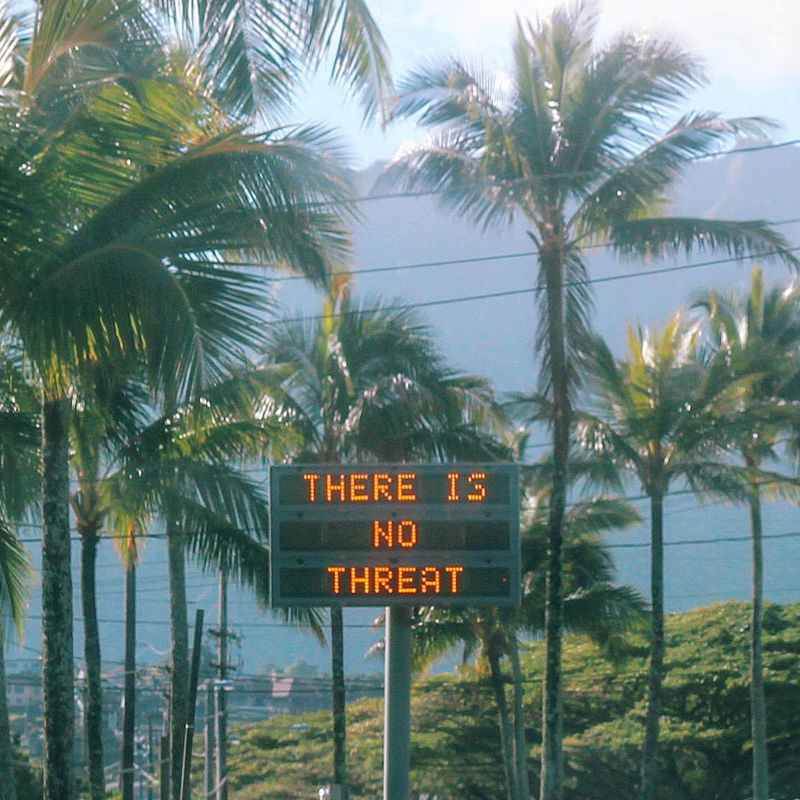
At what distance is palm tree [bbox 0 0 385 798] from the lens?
8383 millimetres

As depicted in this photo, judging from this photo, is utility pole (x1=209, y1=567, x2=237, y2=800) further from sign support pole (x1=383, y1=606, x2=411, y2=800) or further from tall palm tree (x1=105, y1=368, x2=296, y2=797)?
sign support pole (x1=383, y1=606, x2=411, y2=800)

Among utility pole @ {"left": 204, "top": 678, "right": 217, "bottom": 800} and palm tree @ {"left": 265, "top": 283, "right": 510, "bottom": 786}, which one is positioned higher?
palm tree @ {"left": 265, "top": 283, "right": 510, "bottom": 786}

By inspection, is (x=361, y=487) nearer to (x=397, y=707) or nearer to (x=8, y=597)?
(x=397, y=707)

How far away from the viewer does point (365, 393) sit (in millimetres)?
21062

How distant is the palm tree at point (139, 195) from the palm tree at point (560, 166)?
906 centimetres

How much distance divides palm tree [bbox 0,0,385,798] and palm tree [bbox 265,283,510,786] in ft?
37.5

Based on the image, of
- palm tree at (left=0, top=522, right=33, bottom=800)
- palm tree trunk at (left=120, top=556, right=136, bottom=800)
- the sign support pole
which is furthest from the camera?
palm tree trunk at (left=120, top=556, right=136, bottom=800)

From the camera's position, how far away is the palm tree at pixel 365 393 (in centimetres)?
2114

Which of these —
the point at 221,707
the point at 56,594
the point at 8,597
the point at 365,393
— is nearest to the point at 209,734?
the point at 221,707

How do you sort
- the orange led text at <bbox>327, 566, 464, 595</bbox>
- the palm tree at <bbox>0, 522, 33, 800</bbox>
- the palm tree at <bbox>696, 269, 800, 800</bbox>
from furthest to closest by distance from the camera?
the palm tree at <bbox>696, 269, 800, 800</bbox> < the palm tree at <bbox>0, 522, 33, 800</bbox> < the orange led text at <bbox>327, 566, 464, 595</bbox>

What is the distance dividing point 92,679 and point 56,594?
28.0ft

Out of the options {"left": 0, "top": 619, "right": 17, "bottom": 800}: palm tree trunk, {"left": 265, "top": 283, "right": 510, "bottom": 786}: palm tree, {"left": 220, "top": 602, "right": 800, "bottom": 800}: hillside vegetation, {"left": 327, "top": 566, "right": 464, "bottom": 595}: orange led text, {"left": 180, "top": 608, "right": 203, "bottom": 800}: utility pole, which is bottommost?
{"left": 220, "top": 602, "right": 800, "bottom": 800}: hillside vegetation

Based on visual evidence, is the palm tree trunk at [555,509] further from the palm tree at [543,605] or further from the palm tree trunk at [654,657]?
the palm tree at [543,605]

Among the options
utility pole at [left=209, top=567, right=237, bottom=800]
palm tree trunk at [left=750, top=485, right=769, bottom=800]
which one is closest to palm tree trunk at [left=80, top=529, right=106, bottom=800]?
utility pole at [left=209, top=567, right=237, bottom=800]
